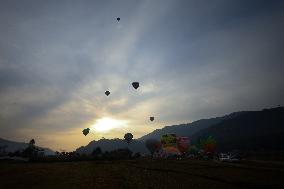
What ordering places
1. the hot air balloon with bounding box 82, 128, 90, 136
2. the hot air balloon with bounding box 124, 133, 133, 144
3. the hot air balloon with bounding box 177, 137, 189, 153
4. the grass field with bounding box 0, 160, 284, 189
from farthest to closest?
the hot air balloon with bounding box 124, 133, 133, 144
the hot air balloon with bounding box 177, 137, 189, 153
the hot air balloon with bounding box 82, 128, 90, 136
the grass field with bounding box 0, 160, 284, 189

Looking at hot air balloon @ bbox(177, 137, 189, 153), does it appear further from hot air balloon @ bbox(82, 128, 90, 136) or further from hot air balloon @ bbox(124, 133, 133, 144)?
hot air balloon @ bbox(124, 133, 133, 144)

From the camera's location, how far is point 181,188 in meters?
22.3

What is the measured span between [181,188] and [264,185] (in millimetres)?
6794

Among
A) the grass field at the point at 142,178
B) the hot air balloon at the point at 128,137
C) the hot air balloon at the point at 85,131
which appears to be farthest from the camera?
the hot air balloon at the point at 128,137

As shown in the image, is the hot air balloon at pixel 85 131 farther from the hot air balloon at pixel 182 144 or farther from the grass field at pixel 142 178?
the grass field at pixel 142 178

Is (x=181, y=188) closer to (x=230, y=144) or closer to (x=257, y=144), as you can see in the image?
(x=257, y=144)

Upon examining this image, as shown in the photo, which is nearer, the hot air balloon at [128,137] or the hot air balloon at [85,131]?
the hot air balloon at [85,131]

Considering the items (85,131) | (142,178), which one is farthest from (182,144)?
(142,178)

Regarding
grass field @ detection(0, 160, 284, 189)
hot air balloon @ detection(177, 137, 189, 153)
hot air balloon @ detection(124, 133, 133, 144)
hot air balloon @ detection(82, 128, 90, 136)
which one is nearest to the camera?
grass field @ detection(0, 160, 284, 189)

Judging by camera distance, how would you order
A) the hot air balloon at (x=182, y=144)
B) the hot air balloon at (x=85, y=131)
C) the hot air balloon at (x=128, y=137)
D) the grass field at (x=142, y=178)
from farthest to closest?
the hot air balloon at (x=128, y=137) → the hot air balloon at (x=182, y=144) → the hot air balloon at (x=85, y=131) → the grass field at (x=142, y=178)

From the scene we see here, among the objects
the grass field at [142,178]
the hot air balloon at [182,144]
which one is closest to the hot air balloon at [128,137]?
the hot air balloon at [182,144]

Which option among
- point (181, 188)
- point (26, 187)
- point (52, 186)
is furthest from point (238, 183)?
point (26, 187)

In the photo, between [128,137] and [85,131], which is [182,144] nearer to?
[85,131]

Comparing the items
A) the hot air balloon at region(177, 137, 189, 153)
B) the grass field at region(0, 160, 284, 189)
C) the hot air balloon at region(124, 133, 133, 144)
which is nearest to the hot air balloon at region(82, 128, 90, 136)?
the hot air balloon at region(177, 137, 189, 153)
